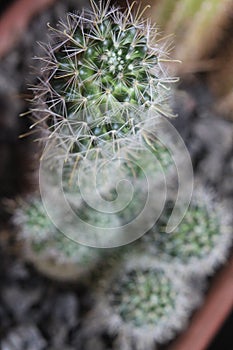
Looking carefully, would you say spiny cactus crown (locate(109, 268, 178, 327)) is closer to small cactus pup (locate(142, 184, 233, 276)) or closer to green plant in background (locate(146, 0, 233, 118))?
small cactus pup (locate(142, 184, 233, 276))

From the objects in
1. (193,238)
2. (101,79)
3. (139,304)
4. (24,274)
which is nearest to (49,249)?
(24,274)

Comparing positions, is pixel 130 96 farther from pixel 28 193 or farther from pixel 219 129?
pixel 219 129

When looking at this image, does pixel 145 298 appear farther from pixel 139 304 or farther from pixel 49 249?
pixel 49 249

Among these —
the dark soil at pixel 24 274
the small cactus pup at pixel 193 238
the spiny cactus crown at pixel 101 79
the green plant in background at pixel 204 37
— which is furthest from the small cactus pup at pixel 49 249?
the green plant in background at pixel 204 37

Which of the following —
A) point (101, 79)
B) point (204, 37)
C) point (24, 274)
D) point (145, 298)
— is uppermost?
point (101, 79)

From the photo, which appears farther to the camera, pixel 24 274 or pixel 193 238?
pixel 24 274

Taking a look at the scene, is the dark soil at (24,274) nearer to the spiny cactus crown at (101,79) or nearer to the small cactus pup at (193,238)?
the small cactus pup at (193,238)
